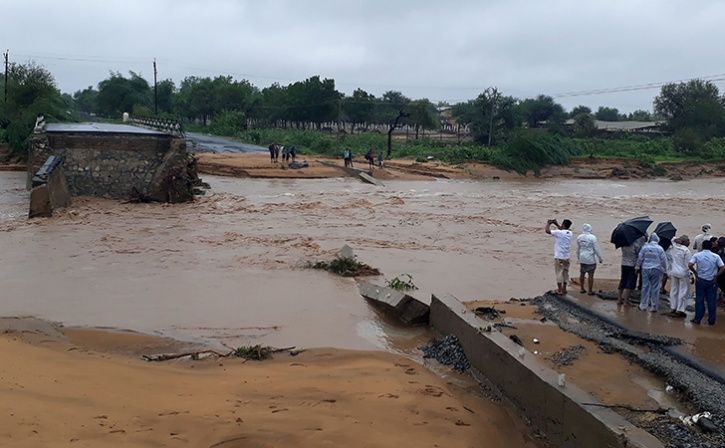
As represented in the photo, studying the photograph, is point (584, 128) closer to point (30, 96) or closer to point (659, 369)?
point (30, 96)

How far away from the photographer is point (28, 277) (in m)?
14.2

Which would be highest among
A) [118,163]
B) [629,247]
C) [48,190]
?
[118,163]

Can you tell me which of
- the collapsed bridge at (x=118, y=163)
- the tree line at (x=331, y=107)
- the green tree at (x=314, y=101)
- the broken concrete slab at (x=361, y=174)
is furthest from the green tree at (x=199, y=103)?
the collapsed bridge at (x=118, y=163)

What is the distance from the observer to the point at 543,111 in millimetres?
94375

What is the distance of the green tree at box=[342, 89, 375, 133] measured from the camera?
269ft

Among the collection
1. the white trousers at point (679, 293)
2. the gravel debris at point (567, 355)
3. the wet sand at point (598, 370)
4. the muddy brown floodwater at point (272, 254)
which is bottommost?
the muddy brown floodwater at point (272, 254)

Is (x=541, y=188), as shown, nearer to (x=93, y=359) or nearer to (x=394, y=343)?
(x=394, y=343)

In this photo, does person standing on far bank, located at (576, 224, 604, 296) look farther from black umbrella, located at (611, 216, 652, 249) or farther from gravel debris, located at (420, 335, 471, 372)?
gravel debris, located at (420, 335, 471, 372)

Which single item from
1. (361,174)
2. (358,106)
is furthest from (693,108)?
(361,174)

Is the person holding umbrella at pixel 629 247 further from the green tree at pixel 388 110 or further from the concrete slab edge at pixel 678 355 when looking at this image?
the green tree at pixel 388 110

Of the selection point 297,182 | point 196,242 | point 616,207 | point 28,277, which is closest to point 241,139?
point 297,182

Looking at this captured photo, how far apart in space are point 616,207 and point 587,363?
24.9m

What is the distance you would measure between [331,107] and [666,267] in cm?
6867

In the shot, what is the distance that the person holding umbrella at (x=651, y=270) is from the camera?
11.0 metres
